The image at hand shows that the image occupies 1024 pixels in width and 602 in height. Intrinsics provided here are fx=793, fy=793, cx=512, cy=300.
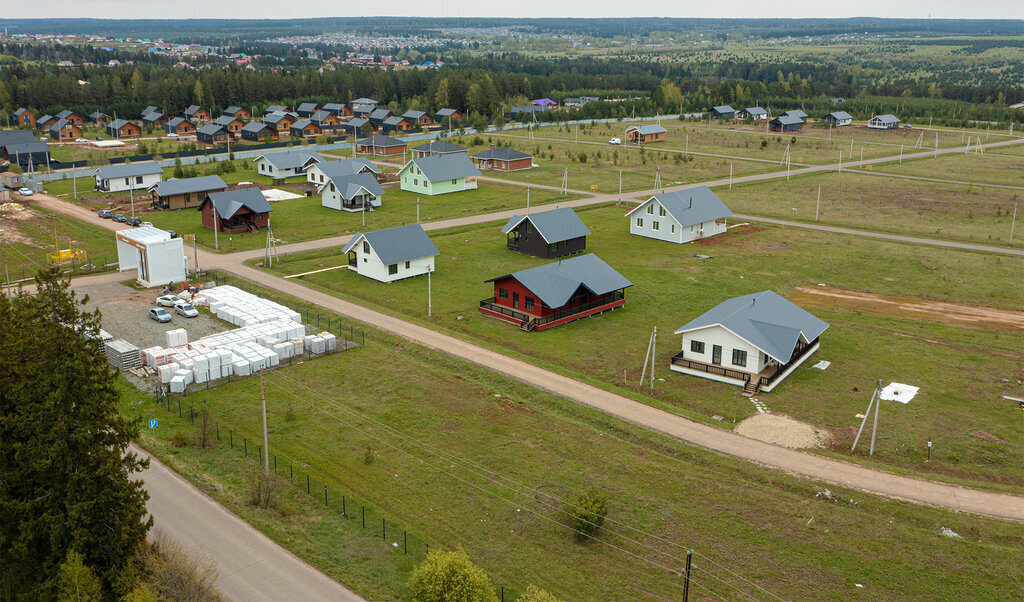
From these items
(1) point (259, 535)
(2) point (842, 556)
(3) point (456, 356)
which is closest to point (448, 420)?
(3) point (456, 356)

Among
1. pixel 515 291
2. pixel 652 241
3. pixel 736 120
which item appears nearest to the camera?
pixel 515 291

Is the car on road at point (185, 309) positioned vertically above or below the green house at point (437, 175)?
below

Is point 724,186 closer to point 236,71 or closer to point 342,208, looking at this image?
point 342,208

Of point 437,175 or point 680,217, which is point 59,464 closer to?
point 680,217

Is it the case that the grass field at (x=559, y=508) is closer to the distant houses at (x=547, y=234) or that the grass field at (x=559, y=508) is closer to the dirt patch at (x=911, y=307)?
the dirt patch at (x=911, y=307)

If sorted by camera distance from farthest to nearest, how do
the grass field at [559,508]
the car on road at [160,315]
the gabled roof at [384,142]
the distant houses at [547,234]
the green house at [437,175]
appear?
the gabled roof at [384,142]
the green house at [437,175]
the distant houses at [547,234]
the car on road at [160,315]
the grass field at [559,508]

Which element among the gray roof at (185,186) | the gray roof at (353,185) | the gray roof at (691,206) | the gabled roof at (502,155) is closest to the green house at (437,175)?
the gray roof at (353,185)
